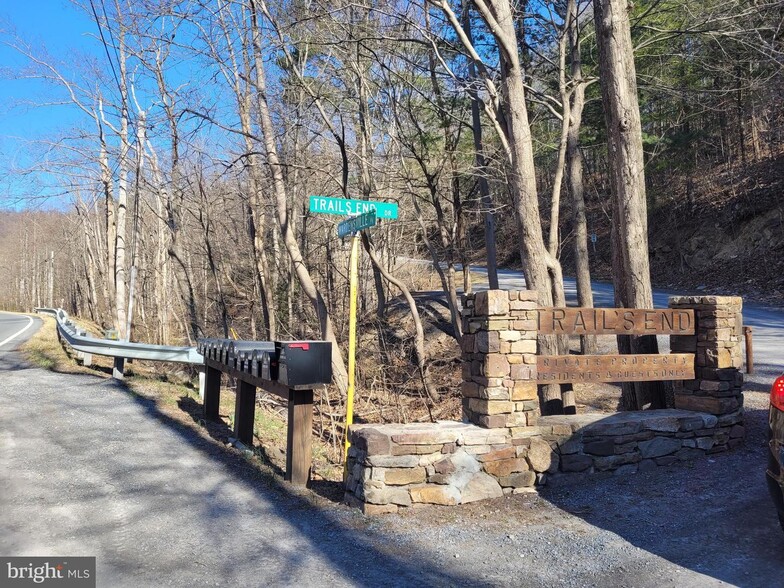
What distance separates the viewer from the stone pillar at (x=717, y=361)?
6191mm

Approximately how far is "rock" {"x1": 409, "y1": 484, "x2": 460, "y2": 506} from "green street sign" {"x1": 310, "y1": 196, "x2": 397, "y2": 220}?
7.91 feet

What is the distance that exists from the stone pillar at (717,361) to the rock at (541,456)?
192 cm

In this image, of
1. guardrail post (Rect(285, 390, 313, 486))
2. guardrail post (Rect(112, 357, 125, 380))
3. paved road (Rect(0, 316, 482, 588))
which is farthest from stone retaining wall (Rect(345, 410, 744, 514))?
guardrail post (Rect(112, 357, 125, 380))

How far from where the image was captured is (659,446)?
19.4ft

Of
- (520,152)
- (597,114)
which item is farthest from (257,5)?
(597,114)

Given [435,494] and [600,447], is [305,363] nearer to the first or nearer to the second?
[435,494]

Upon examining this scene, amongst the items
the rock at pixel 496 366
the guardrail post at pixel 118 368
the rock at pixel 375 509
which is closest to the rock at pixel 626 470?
the rock at pixel 496 366

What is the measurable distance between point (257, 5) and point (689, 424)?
9.76m

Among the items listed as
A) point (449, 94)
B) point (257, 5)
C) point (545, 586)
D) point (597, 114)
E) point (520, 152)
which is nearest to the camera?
point (545, 586)

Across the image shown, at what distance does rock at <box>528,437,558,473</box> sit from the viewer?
17.7ft

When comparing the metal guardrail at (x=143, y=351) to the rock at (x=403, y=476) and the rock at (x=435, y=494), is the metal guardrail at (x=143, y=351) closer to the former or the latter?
the rock at (x=403, y=476)

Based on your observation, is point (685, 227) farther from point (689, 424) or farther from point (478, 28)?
point (689, 424)

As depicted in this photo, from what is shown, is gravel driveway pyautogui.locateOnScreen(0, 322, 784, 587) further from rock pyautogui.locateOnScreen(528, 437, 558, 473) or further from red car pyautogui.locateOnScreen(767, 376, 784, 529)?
red car pyautogui.locateOnScreen(767, 376, 784, 529)

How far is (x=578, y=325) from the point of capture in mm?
5777
